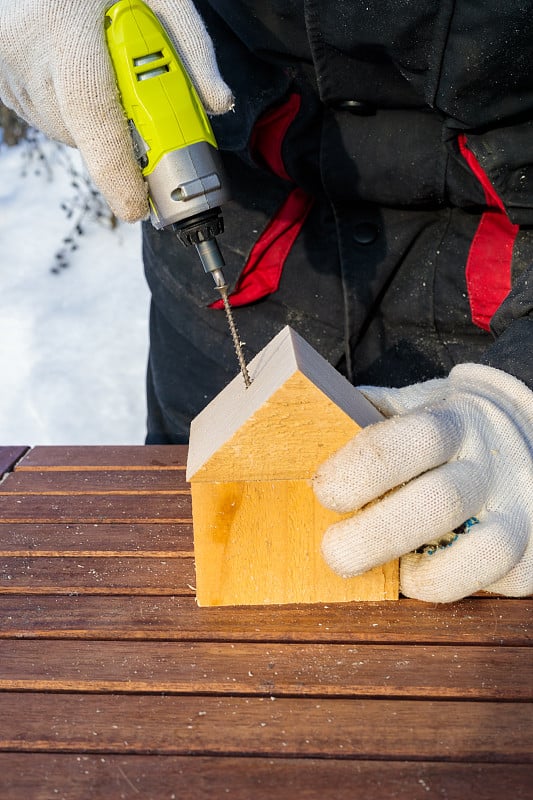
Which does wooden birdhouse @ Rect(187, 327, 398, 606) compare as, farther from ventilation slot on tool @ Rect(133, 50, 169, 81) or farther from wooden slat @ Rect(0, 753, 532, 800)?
ventilation slot on tool @ Rect(133, 50, 169, 81)

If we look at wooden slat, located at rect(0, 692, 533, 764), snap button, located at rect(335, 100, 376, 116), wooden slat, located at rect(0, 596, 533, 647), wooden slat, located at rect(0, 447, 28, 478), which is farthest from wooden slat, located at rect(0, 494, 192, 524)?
snap button, located at rect(335, 100, 376, 116)

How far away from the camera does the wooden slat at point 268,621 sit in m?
1.21

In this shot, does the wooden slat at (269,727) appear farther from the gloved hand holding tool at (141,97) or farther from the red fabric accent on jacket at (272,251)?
the red fabric accent on jacket at (272,251)

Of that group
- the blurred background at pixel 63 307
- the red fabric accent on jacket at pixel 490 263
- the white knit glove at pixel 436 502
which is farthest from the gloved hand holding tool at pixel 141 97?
the blurred background at pixel 63 307

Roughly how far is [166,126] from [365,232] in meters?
0.70

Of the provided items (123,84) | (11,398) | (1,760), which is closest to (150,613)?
(1,760)

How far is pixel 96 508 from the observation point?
1.60 m

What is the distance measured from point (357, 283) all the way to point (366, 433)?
0.84 metres

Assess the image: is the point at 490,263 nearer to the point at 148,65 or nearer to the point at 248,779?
the point at 148,65

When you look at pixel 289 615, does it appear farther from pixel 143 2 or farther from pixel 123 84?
pixel 143 2

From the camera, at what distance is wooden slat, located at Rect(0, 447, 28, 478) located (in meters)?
1.79

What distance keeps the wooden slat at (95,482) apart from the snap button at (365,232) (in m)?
0.70

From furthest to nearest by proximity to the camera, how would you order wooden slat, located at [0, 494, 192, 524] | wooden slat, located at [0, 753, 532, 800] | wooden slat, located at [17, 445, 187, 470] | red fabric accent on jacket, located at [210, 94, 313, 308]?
red fabric accent on jacket, located at [210, 94, 313, 308] → wooden slat, located at [17, 445, 187, 470] → wooden slat, located at [0, 494, 192, 524] → wooden slat, located at [0, 753, 532, 800]

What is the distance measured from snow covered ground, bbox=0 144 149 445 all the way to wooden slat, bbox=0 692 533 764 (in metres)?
2.74
